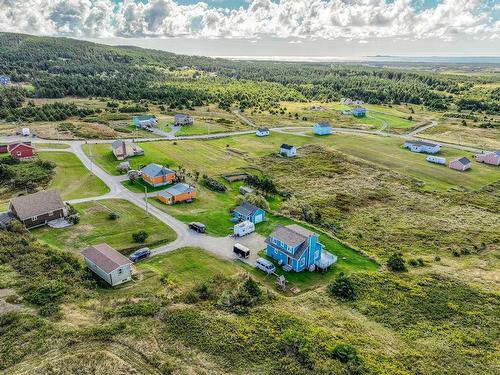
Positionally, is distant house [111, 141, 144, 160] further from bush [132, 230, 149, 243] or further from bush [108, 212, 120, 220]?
bush [132, 230, 149, 243]

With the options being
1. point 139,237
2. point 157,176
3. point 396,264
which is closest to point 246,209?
point 139,237

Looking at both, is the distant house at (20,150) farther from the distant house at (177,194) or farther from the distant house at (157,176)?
the distant house at (177,194)

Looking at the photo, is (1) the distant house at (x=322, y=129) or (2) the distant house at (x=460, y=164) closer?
(2) the distant house at (x=460, y=164)

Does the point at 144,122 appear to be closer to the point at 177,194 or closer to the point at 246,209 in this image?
the point at 177,194

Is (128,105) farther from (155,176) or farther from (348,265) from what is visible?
(348,265)

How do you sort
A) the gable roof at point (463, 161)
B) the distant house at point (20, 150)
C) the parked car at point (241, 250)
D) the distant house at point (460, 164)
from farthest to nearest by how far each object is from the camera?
1. the gable roof at point (463, 161)
2. the distant house at point (460, 164)
3. the distant house at point (20, 150)
4. the parked car at point (241, 250)

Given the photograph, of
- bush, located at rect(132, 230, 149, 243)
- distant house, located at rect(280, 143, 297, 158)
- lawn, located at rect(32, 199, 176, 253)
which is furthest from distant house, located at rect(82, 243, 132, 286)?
distant house, located at rect(280, 143, 297, 158)

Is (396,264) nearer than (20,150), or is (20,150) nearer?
(396,264)

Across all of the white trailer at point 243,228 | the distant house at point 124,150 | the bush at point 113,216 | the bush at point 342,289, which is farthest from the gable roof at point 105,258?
the distant house at point 124,150
